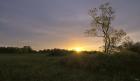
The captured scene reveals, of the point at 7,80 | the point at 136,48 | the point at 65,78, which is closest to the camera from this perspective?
the point at 7,80

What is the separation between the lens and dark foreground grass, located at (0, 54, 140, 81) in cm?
2716

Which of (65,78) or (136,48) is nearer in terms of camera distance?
(65,78)

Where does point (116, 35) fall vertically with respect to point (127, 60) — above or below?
above

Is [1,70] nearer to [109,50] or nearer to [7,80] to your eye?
[7,80]

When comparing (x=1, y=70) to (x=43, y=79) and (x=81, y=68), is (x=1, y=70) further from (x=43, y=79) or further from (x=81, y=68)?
(x=81, y=68)

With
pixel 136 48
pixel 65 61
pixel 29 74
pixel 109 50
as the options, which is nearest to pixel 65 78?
pixel 29 74

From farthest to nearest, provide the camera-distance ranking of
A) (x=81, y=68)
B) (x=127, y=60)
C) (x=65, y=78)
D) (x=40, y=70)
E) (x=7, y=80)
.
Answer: (x=127, y=60), (x=81, y=68), (x=40, y=70), (x=65, y=78), (x=7, y=80)

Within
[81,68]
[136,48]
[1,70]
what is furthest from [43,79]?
[136,48]

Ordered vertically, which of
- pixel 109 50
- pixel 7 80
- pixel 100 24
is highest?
pixel 100 24

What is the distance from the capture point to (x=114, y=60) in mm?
35406

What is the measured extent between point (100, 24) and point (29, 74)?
3181 cm

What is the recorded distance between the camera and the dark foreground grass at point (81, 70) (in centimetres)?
2716

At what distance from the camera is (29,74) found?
27.5 metres

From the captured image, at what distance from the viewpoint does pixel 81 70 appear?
32.2 metres
